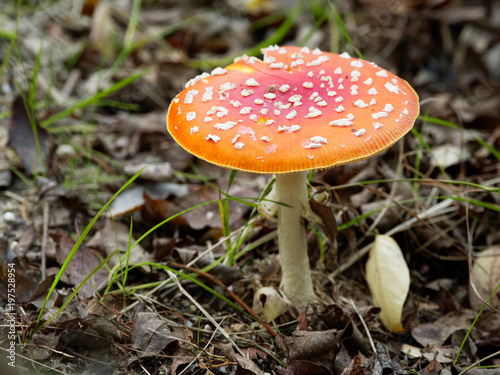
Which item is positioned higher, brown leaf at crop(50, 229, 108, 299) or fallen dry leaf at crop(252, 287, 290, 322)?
brown leaf at crop(50, 229, 108, 299)

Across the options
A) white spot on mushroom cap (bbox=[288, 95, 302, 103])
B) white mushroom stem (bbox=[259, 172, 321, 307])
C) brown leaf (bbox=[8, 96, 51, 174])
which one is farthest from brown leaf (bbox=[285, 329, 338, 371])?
brown leaf (bbox=[8, 96, 51, 174])

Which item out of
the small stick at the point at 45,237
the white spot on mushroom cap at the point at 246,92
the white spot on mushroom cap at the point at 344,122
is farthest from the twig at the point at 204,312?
the white spot on mushroom cap at the point at 344,122

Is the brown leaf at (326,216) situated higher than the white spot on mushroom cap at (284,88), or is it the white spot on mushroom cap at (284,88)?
the white spot on mushroom cap at (284,88)

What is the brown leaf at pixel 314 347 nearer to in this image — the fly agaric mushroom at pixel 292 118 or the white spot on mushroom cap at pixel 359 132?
the fly agaric mushroom at pixel 292 118

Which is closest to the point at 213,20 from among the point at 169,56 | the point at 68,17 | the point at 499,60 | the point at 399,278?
the point at 169,56

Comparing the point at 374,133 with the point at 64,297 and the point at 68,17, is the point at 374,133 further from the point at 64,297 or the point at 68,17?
the point at 68,17

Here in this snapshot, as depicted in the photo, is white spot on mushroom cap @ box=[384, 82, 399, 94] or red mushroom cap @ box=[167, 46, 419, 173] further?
white spot on mushroom cap @ box=[384, 82, 399, 94]

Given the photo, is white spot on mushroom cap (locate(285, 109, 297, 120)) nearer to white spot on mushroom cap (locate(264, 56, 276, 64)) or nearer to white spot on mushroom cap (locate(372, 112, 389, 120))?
white spot on mushroom cap (locate(372, 112, 389, 120))
